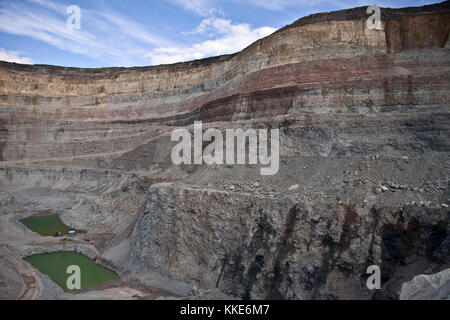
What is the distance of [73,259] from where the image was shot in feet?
62.6

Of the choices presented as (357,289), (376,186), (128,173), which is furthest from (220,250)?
(128,173)

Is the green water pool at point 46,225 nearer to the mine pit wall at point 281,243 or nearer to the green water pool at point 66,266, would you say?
the green water pool at point 66,266

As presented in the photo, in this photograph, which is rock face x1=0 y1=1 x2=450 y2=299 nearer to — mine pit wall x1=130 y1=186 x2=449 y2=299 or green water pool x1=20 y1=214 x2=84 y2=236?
mine pit wall x1=130 y1=186 x2=449 y2=299

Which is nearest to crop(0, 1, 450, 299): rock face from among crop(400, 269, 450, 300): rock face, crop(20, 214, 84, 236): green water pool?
crop(20, 214, 84, 236): green water pool

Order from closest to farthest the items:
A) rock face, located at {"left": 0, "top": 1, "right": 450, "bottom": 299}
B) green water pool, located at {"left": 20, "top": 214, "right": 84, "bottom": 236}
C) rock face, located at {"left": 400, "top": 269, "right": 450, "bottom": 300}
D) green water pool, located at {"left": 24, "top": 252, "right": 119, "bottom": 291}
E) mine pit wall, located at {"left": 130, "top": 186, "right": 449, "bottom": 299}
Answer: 1. rock face, located at {"left": 400, "top": 269, "right": 450, "bottom": 300}
2. mine pit wall, located at {"left": 130, "top": 186, "right": 449, "bottom": 299}
3. rock face, located at {"left": 0, "top": 1, "right": 450, "bottom": 299}
4. green water pool, located at {"left": 24, "top": 252, "right": 119, "bottom": 291}
5. green water pool, located at {"left": 20, "top": 214, "right": 84, "bottom": 236}

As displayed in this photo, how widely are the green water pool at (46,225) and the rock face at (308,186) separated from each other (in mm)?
1024

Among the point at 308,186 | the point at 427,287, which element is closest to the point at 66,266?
the point at 308,186

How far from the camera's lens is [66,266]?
18.1 metres

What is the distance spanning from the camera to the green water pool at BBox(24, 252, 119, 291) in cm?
1588

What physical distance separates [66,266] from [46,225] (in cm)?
917

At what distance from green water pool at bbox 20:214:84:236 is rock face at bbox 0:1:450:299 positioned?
40.3 inches
